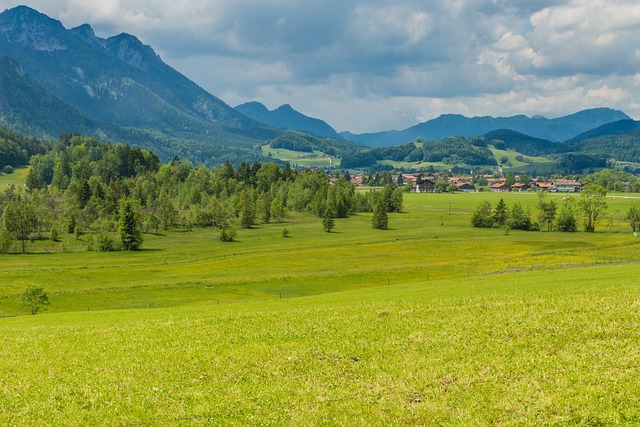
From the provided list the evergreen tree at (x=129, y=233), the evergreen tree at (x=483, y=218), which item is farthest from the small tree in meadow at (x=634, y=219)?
the evergreen tree at (x=129, y=233)

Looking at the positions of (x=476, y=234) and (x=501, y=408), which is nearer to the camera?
(x=501, y=408)

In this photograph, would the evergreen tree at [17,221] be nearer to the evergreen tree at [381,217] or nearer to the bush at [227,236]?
the bush at [227,236]

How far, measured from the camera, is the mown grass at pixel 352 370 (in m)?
16.6

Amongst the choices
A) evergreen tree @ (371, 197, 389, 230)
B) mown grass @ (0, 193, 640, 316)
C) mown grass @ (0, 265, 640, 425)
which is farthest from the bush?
mown grass @ (0, 265, 640, 425)

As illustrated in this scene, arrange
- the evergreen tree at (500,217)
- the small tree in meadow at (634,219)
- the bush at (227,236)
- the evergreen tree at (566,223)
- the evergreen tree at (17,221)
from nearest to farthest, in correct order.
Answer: the evergreen tree at (17,221) → the bush at (227,236) → the small tree in meadow at (634,219) → the evergreen tree at (566,223) → the evergreen tree at (500,217)

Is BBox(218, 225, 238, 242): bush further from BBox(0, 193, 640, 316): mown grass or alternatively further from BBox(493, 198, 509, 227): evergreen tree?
BBox(493, 198, 509, 227): evergreen tree

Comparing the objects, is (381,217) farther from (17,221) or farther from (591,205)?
(17,221)

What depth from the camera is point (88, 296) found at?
7800 cm

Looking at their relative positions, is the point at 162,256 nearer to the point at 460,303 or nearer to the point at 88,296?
the point at 88,296

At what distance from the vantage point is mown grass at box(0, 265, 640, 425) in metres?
16.6

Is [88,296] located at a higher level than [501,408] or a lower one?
lower

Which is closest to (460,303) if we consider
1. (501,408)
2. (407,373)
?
(407,373)

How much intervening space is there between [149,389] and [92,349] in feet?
28.0

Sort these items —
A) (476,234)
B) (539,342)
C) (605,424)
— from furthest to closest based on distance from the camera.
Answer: (476,234) < (539,342) < (605,424)
